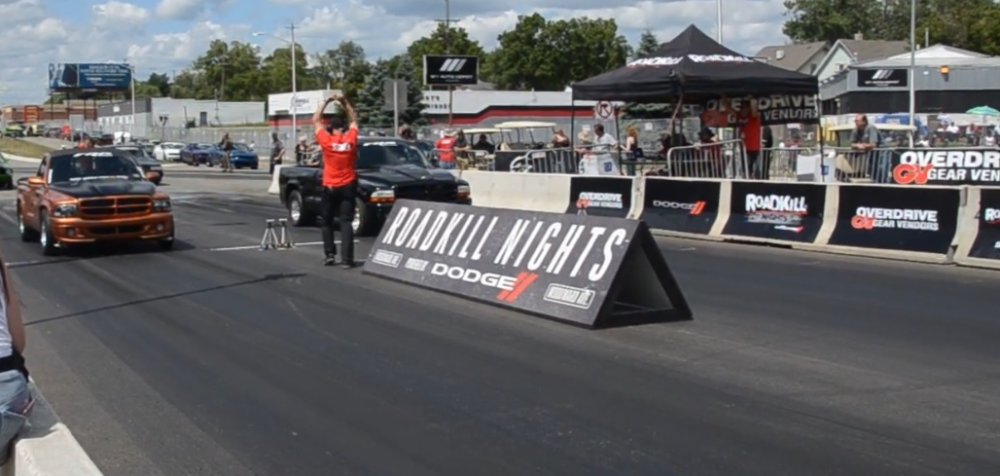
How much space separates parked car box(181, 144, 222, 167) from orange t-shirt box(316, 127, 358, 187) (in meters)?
56.9

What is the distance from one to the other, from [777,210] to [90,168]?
10875 mm

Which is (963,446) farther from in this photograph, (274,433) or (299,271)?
(299,271)

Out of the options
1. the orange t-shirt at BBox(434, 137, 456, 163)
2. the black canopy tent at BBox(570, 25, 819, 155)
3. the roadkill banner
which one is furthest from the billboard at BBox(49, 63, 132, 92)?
the roadkill banner

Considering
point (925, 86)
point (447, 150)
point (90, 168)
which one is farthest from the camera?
point (925, 86)

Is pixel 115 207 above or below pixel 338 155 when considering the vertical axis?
below

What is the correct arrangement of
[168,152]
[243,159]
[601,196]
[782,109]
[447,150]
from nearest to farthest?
1. [601,196]
2. [782,109]
3. [447,150]
4. [243,159]
5. [168,152]

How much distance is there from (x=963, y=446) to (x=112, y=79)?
122 m

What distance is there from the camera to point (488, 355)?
9406mm

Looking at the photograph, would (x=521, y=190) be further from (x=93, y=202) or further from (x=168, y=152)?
(x=168, y=152)

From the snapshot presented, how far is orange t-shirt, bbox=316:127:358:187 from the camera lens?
1497 centimetres

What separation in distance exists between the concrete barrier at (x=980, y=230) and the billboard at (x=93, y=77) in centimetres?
11261

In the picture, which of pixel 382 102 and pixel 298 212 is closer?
pixel 298 212

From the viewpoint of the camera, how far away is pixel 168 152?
77875mm

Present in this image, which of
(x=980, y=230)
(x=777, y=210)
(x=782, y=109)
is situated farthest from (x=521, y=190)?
(x=980, y=230)
